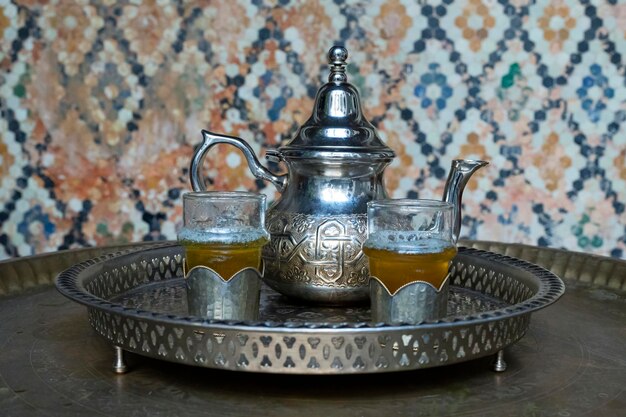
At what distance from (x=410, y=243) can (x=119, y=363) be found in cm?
25

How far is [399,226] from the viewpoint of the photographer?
0.68 m

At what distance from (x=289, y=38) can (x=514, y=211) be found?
513mm

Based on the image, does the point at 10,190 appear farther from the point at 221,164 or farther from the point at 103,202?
the point at 221,164

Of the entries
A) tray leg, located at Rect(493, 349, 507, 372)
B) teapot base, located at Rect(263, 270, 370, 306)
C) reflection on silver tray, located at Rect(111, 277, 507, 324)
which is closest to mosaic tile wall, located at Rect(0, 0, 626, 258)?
reflection on silver tray, located at Rect(111, 277, 507, 324)

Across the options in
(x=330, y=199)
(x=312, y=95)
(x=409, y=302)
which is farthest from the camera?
(x=312, y=95)

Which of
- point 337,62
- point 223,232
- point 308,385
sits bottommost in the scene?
point 308,385

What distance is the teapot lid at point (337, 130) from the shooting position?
2.54ft

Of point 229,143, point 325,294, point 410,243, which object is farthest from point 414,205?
point 229,143

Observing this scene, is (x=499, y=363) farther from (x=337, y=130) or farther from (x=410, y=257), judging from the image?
(x=337, y=130)

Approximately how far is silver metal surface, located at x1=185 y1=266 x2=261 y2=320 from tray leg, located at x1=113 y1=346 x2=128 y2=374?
0.31 ft

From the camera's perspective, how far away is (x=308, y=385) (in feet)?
1.95

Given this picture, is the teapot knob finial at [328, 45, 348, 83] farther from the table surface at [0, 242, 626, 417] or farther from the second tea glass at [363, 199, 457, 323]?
the table surface at [0, 242, 626, 417]

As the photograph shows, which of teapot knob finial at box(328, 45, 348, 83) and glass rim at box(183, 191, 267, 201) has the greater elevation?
teapot knob finial at box(328, 45, 348, 83)

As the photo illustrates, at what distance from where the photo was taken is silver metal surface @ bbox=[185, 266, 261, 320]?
696 mm
